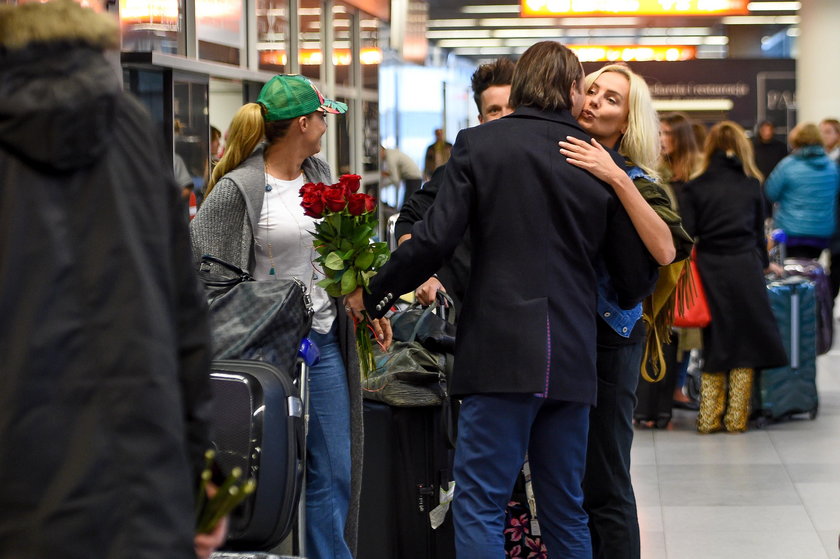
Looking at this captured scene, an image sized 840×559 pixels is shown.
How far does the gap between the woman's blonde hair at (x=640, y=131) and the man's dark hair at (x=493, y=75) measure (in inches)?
26.2

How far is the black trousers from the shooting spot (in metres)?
3.36

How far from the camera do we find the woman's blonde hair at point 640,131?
351cm

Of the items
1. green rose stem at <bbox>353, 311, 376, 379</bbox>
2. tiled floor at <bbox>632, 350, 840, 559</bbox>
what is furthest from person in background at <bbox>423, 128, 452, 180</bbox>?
green rose stem at <bbox>353, 311, 376, 379</bbox>

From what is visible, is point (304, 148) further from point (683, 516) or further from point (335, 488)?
point (683, 516)

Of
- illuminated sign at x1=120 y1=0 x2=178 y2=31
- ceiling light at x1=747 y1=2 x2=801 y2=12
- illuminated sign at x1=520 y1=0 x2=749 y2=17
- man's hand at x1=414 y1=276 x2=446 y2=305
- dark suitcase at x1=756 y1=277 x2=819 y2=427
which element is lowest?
dark suitcase at x1=756 y1=277 x2=819 y2=427

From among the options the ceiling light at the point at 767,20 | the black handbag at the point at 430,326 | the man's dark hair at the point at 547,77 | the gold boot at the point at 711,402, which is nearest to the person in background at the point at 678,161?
the gold boot at the point at 711,402

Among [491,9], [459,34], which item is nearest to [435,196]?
[491,9]

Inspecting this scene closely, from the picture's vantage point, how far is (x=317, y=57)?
380 inches

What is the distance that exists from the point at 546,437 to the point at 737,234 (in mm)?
3803

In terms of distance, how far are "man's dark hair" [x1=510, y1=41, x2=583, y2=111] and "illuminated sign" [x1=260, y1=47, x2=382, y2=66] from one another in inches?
204

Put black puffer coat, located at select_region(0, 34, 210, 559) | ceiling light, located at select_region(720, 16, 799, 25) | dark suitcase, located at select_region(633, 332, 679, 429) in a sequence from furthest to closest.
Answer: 1. ceiling light, located at select_region(720, 16, 799, 25)
2. dark suitcase, located at select_region(633, 332, 679, 429)
3. black puffer coat, located at select_region(0, 34, 210, 559)

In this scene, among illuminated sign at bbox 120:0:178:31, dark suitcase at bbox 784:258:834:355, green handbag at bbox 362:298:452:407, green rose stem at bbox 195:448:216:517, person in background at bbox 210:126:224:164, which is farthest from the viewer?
dark suitcase at bbox 784:258:834:355

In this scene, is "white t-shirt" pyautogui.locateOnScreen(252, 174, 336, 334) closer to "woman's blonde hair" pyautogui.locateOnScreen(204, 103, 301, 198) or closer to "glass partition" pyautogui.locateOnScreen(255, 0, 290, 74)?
"woman's blonde hair" pyautogui.locateOnScreen(204, 103, 301, 198)

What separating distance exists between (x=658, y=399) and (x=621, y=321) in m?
3.80
